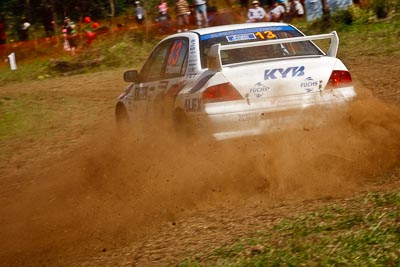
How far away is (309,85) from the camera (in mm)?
6902

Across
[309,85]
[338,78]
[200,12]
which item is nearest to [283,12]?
[200,12]

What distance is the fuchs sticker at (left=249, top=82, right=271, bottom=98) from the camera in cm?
677

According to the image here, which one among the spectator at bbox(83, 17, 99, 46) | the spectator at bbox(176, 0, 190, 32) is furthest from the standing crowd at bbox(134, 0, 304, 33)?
the spectator at bbox(83, 17, 99, 46)

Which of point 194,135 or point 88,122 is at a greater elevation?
point 194,135

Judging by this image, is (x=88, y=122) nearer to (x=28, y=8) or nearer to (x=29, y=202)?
(x=29, y=202)

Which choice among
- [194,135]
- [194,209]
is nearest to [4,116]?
[194,135]

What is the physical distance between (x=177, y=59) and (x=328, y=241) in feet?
13.1

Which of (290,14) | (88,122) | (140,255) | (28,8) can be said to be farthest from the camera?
(28,8)

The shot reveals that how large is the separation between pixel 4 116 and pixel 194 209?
8185mm

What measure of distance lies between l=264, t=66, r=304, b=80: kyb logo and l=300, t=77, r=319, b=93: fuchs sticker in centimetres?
8

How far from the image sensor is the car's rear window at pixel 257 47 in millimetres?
7340

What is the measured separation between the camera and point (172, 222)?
5.71 metres

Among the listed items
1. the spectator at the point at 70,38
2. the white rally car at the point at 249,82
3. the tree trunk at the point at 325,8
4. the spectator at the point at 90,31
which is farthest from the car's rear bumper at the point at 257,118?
the spectator at the point at 90,31

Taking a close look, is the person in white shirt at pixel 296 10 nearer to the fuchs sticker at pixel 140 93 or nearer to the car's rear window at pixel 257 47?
the fuchs sticker at pixel 140 93
